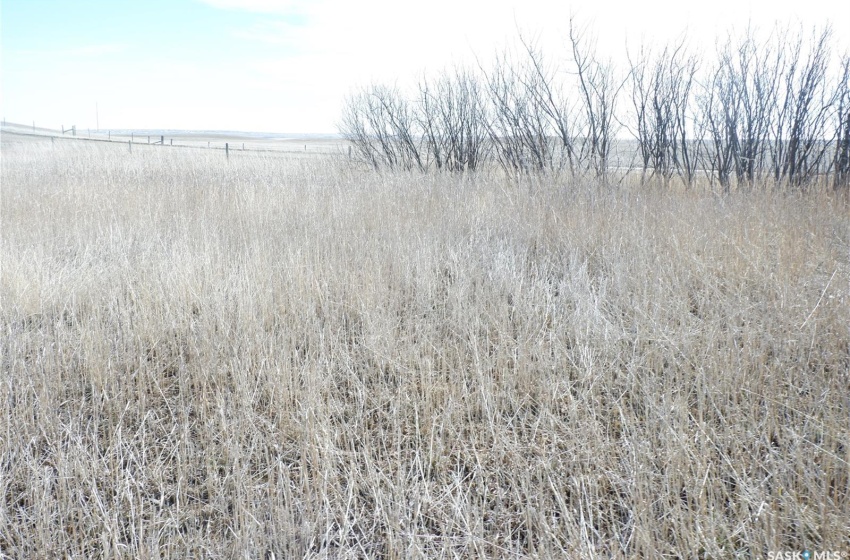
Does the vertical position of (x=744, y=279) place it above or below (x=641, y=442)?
above

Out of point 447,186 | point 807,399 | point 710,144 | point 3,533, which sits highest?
point 710,144

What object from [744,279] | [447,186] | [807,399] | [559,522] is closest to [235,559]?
[559,522]

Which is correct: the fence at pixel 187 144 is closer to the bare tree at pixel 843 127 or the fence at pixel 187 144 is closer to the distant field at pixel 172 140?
the distant field at pixel 172 140

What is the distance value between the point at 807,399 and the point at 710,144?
690 cm

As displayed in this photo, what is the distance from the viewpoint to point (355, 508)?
1965 millimetres

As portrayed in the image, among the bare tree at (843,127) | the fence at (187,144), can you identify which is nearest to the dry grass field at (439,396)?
the bare tree at (843,127)

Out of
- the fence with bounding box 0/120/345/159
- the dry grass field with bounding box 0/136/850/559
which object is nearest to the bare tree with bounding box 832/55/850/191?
the dry grass field with bounding box 0/136/850/559

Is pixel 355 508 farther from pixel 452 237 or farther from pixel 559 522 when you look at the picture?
pixel 452 237

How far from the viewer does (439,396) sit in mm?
2523

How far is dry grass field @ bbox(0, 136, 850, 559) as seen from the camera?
183 cm

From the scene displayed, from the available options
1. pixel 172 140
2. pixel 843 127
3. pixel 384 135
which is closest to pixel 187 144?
pixel 172 140

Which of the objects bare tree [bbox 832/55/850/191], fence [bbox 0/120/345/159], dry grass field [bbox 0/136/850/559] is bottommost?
dry grass field [bbox 0/136/850/559]

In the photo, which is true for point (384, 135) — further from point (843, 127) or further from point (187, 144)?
point (187, 144)

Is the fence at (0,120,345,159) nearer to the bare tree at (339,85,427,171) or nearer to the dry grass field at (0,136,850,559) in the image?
the bare tree at (339,85,427,171)
